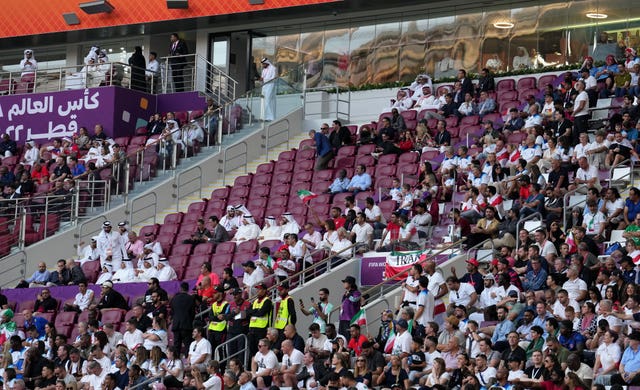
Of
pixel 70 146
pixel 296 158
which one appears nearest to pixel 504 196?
pixel 296 158

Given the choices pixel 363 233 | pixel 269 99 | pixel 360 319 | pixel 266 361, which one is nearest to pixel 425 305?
pixel 360 319

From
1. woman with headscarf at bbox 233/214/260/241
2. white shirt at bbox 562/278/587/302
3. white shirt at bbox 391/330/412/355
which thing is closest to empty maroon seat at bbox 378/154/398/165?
woman with headscarf at bbox 233/214/260/241

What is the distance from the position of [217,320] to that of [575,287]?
5.61m

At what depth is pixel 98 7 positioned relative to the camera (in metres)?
33.5

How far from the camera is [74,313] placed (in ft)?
76.3

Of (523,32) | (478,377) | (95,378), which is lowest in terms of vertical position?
(95,378)

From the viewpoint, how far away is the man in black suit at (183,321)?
2092 centimetres

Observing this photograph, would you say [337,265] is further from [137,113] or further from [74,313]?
[137,113]

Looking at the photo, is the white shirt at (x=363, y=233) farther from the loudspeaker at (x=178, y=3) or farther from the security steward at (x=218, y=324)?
the loudspeaker at (x=178, y=3)

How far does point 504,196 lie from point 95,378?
731cm

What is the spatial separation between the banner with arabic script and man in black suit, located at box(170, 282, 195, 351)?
11.2 metres

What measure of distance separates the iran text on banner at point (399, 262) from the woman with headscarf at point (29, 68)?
1485 cm

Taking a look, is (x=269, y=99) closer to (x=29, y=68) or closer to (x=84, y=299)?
(x=29, y=68)

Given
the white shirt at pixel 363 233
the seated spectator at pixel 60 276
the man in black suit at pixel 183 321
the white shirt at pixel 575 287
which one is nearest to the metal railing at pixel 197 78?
the seated spectator at pixel 60 276
